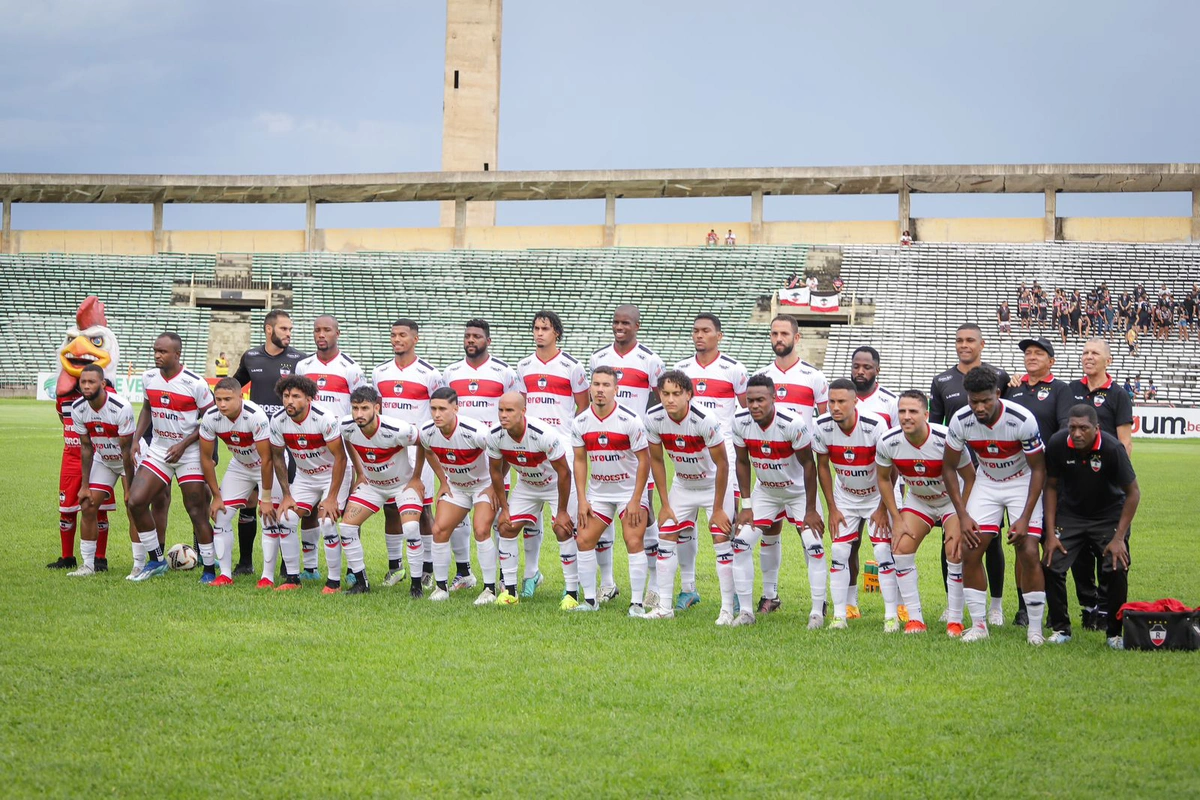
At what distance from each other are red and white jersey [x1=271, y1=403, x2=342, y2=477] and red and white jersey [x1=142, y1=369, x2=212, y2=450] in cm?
108

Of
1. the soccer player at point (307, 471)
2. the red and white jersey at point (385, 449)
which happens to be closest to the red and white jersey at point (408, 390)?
the red and white jersey at point (385, 449)

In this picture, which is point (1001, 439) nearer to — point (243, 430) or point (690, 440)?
point (690, 440)

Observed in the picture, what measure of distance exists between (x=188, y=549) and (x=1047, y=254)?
132ft

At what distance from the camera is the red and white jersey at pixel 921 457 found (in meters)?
8.54

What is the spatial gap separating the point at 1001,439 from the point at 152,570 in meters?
7.46

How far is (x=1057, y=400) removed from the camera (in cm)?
902

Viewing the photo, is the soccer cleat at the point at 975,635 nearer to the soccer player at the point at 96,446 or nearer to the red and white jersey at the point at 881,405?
the red and white jersey at the point at 881,405

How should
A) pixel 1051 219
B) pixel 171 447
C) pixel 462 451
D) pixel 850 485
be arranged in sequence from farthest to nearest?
1. pixel 1051 219
2. pixel 171 447
3. pixel 462 451
4. pixel 850 485

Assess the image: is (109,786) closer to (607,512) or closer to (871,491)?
(607,512)

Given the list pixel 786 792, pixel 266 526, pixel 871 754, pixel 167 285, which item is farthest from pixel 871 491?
pixel 167 285

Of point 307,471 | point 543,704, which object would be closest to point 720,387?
point 307,471

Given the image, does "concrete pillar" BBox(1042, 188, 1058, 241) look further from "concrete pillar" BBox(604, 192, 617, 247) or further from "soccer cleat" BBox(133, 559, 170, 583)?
"soccer cleat" BBox(133, 559, 170, 583)

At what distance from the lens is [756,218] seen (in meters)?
48.1

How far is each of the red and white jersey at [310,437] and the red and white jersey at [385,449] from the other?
142 mm
